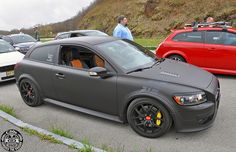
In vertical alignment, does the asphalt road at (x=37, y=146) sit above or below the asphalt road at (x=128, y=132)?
above

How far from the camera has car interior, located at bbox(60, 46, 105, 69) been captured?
4738mm

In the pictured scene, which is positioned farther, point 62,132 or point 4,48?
point 4,48

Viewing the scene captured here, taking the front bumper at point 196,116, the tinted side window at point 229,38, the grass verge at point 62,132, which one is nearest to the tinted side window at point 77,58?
the grass verge at point 62,132

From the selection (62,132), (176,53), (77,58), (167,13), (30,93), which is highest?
(167,13)

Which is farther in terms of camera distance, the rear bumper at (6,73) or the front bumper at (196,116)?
the rear bumper at (6,73)

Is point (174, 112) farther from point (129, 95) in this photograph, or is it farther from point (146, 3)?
point (146, 3)

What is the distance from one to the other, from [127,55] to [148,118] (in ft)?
4.07

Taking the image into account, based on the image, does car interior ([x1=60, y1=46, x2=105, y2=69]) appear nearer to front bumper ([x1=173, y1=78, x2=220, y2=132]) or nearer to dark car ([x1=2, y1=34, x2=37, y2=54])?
front bumper ([x1=173, y1=78, x2=220, y2=132])

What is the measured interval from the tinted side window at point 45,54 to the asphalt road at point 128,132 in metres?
1.01

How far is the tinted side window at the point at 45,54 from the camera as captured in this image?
16.5 ft

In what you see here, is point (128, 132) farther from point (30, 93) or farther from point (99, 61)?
point (30, 93)

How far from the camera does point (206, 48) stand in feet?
23.0

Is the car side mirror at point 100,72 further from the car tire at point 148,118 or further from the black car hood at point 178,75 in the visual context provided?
the car tire at point 148,118

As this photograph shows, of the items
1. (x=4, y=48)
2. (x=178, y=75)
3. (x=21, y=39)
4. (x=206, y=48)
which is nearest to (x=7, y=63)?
(x=4, y=48)
